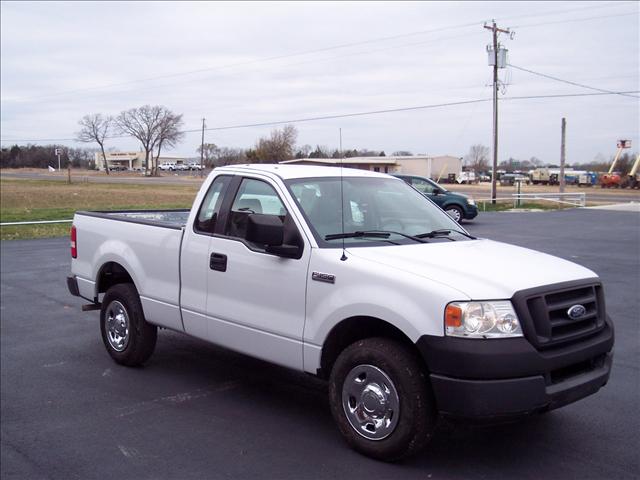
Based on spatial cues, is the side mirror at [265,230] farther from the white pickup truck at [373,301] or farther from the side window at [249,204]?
the side window at [249,204]

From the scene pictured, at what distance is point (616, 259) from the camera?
1409 centimetres

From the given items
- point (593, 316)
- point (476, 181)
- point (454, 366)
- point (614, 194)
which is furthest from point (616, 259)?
point (476, 181)

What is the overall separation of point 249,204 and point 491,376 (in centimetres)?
259

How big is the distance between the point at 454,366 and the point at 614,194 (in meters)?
32.3

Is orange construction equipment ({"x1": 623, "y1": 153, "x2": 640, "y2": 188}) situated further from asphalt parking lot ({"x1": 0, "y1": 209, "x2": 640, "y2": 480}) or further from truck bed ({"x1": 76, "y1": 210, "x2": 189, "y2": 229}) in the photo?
truck bed ({"x1": 76, "y1": 210, "x2": 189, "y2": 229})

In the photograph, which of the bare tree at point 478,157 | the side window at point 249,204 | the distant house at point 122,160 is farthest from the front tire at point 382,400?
the bare tree at point 478,157

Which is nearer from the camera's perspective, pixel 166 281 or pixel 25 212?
pixel 166 281

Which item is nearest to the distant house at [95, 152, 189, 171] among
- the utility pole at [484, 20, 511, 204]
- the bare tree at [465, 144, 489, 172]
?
the utility pole at [484, 20, 511, 204]

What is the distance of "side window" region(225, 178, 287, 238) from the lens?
5.38 metres

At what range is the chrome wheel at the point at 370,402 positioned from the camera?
13.8 ft

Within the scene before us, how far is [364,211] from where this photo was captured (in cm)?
534

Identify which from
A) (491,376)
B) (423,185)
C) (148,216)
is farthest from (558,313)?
(423,185)

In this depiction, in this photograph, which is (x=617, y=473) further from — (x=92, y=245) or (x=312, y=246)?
(x=92, y=245)

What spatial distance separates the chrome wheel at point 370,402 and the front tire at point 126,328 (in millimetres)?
2708
